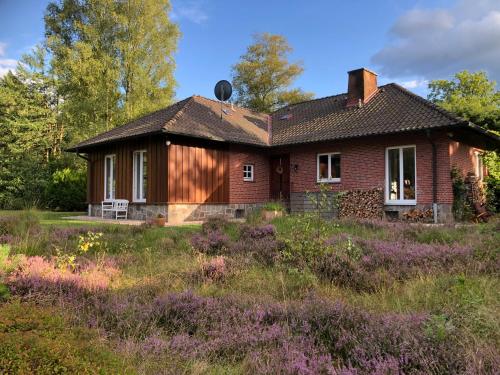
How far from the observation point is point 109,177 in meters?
17.1

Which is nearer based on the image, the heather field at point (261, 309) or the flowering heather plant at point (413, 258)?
the heather field at point (261, 309)

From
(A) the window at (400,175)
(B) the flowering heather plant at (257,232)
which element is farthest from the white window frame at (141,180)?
(A) the window at (400,175)

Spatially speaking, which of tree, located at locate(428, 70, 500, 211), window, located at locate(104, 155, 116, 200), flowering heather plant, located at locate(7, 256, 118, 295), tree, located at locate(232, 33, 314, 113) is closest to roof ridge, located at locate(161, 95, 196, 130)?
window, located at locate(104, 155, 116, 200)

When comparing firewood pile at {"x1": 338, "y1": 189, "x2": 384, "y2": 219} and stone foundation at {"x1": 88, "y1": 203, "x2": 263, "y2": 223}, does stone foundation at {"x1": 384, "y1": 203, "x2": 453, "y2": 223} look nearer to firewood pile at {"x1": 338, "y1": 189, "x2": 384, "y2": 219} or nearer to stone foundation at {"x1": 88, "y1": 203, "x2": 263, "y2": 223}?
firewood pile at {"x1": 338, "y1": 189, "x2": 384, "y2": 219}

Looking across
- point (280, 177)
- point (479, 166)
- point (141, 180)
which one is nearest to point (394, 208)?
point (479, 166)

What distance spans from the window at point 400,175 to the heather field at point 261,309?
276 inches

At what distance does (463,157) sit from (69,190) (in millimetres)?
18226

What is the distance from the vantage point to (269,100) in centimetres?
3609

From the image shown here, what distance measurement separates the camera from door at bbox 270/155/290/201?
56.6 feet

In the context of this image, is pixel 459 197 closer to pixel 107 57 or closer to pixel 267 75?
pixel 107 57

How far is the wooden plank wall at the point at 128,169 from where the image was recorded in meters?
14.2

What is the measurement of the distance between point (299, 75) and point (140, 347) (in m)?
36.0

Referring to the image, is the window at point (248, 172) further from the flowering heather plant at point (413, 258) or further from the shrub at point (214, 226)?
the flowering heather plant at point (413, 258)

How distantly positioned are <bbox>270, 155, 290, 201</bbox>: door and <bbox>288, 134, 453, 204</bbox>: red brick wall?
39cm
